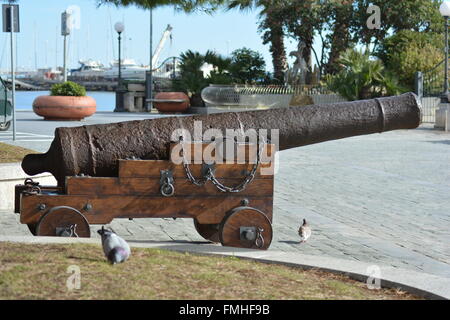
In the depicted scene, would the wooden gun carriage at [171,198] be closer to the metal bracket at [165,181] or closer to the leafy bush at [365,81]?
the metal bracket at [165,181]

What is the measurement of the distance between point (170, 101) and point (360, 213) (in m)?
24.7

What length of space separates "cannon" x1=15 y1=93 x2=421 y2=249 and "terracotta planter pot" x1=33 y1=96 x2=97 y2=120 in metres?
18.8

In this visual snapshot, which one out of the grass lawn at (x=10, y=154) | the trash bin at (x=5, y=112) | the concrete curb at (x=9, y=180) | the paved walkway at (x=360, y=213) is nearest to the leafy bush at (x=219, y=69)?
the trash bin at (x=5, y=112)

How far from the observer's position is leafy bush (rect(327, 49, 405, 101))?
1125 inches

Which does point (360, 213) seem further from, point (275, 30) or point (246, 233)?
point (275, 30)

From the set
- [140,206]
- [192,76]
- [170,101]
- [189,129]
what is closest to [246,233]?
[140,206]

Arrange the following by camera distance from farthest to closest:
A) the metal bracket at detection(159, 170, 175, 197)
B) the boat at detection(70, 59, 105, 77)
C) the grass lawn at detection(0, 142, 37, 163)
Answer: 1. the boat at detection(70, 59, 105, 77)
2. the grass lawn at detection(0, 142, 37, 163)
3. the metal bracket at detection(159, 170, 175, 197)

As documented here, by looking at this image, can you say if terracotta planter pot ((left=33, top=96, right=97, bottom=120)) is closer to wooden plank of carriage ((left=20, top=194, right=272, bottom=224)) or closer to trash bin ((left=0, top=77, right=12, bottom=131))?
trash bin ((left=0, top=77, right=12, bottom=131))

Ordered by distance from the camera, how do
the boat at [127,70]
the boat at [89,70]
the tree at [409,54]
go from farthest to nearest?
the boat at [89,70] < the boat at [127,70] < the tree at [409,54]

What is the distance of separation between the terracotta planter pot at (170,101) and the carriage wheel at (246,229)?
26900mm

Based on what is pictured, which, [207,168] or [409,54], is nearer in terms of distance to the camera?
[207,168]

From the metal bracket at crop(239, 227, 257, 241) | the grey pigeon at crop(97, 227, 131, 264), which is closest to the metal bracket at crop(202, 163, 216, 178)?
the metal bracket at crop(239, 227, 257, 241)

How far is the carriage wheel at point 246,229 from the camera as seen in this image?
655 centimetres

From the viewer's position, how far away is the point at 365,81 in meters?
28.7
